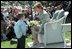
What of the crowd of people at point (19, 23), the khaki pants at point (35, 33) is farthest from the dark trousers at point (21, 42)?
the khaki pants at point (35, 33)

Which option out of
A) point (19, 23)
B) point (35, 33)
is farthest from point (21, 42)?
point (35, 33)

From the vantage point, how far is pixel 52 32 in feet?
18.2

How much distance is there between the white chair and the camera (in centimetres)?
546

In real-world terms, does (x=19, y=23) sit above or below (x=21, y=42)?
above

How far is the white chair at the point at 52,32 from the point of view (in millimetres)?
5461

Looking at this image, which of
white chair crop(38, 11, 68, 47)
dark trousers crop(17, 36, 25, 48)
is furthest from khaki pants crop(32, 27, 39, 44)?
dark trousers crop(17, 36, 25, 48)

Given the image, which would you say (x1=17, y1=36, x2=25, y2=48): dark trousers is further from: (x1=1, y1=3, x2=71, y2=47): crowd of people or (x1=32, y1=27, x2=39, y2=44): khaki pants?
(x1=32, y1=27, x2=39, y2=44): khaki pants

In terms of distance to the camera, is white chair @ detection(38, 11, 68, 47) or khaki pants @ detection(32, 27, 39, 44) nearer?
white chair @ detection(38, 11, 68, 47)

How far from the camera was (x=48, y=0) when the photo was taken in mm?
13719

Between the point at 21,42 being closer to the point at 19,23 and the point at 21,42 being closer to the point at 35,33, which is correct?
the point at 19,23

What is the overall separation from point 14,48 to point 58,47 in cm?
102

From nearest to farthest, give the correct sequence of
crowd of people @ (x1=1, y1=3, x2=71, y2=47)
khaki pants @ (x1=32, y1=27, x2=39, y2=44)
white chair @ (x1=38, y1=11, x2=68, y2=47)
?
crowd of people @ (x1=1, y1=3, x2=71, y2=47) → white chair @ (x1=38, y1=11, x2=68, y2=47) → khaki pants @ (x1=32, y1=27, x2=39, y2=44)

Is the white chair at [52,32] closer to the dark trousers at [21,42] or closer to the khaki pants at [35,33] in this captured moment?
the khaki pants at [35,33]

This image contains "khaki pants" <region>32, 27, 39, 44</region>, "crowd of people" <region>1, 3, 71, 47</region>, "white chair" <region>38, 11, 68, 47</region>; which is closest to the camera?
"crowd of people" <region>1, 3, 71, 47</region>
